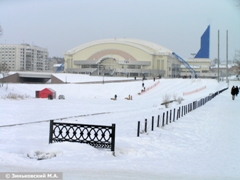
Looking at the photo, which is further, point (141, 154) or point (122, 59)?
point (122, 59)

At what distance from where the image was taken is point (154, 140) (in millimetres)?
11492

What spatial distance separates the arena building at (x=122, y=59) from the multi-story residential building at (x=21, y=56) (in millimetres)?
22929

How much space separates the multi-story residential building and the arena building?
22929 mm

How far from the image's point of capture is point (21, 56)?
117m

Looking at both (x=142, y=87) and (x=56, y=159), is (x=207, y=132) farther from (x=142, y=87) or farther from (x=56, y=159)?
(x=142, y=87)

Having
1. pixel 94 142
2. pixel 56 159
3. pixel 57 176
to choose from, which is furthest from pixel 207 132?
pixel 57 176

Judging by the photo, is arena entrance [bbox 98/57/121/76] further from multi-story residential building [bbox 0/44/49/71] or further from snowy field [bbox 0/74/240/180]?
snowy field [bbox 0/74/240/180]

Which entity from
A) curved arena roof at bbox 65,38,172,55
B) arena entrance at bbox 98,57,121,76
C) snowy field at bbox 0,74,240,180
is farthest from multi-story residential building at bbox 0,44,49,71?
snowy field at bbox 0,74,240,180

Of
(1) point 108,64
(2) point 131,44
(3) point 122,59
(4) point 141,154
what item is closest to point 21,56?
(1) point 108,64

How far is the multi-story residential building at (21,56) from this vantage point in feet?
371

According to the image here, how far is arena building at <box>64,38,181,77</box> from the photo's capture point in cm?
9394

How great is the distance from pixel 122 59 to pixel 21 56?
135 feet

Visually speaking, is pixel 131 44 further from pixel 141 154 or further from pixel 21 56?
pixel 141 154

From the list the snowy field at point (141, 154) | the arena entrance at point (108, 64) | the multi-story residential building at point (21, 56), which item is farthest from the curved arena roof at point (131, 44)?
the snowy field at point (141, 154)
